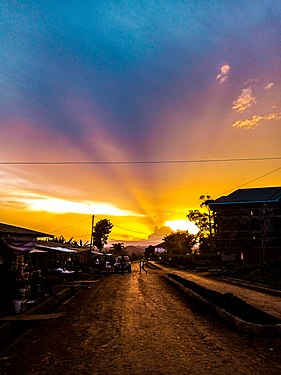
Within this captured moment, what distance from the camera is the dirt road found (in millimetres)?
6016

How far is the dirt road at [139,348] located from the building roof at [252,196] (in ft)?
158

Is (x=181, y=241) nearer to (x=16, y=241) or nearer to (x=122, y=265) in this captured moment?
(x=122, y=265)

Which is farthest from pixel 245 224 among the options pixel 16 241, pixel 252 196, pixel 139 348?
pixel 139 348

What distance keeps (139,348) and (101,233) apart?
87304 mm

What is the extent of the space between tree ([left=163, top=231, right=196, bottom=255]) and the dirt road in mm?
70869

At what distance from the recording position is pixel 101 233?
3676 inches

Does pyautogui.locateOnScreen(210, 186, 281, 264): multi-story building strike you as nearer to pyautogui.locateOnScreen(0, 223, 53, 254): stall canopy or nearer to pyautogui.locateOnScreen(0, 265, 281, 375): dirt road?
pyautogui.locateOnScreen(0, 265, 281, 375): dirt road

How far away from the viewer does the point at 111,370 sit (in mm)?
5879

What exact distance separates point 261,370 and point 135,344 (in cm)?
290

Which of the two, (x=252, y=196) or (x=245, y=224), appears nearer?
(x=245, y=224)

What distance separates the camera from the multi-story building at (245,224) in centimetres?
5528

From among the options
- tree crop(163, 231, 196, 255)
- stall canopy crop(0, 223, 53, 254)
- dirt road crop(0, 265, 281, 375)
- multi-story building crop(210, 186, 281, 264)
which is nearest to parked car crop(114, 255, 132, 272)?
multi-story building crop(210, 186, 281, 264)

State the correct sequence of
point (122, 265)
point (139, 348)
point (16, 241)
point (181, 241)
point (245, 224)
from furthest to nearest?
point (181, 241) < point (245, 224) < point (122, 265) < point (16, 241) < point (139, 348)

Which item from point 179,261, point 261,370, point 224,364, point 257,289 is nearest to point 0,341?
point 224,364
